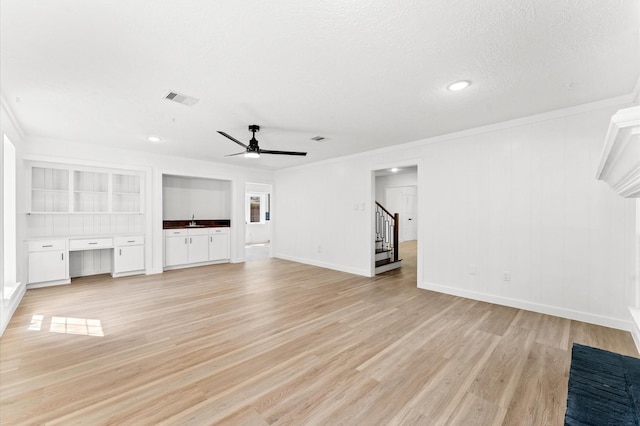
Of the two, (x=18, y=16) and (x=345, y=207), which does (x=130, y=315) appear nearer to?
(x=18, y=16)

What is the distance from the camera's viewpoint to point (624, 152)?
3.59 feet

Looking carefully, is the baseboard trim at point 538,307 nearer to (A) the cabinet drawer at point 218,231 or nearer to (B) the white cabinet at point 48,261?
(A) the cabinet drawer at point 218,231

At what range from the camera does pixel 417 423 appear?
5.62ft

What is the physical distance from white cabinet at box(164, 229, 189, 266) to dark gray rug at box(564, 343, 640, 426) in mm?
6631

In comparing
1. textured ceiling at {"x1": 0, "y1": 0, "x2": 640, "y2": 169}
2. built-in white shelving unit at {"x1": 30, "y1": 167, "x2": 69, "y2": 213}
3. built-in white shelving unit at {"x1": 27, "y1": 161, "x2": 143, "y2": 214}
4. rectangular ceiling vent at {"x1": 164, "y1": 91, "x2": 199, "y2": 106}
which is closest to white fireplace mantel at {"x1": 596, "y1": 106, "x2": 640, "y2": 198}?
textured ceiling at {"x1": 0, "y1": 0, "x2": 640, "y2": 169}

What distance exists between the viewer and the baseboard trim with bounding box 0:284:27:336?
3.01 m

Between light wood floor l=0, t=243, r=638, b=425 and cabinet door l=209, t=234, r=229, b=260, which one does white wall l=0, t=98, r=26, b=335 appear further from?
cabinet door l=209, t=234, r=229, b=260

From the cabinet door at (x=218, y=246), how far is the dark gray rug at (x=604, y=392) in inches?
262

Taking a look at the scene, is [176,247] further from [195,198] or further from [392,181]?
[392,181]

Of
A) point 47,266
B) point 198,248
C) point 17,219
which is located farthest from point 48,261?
point 198,248

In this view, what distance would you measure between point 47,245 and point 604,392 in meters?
6.82

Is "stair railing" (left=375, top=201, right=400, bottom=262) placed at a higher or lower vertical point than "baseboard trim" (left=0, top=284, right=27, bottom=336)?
higher

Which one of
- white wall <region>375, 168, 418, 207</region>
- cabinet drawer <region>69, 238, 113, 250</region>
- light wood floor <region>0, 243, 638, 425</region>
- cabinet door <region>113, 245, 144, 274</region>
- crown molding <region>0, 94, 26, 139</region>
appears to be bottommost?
light wood floor <region>0, 243, 638, 425</region>

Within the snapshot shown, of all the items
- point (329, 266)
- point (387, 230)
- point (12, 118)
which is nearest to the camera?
point (12, 118)
